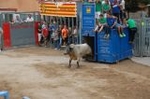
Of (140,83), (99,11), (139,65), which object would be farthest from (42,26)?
(140,83)

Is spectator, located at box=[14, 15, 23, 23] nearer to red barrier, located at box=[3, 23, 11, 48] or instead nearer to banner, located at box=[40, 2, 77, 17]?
red barrier, located at box=[3, 23, 11, 48]

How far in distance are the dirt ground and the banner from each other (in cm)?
373

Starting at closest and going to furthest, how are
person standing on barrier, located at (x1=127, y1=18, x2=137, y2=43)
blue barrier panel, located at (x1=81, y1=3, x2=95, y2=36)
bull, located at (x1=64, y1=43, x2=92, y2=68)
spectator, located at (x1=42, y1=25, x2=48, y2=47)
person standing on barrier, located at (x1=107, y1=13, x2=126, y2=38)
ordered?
bull, located at (x1=64, y1=43, x2=92, y2=68) → person standing on barrier, located at (x1=107, y1=13, x2=126, y2=38) → blue barrier panel, located at (x1=81, y1=3, x2=95, y2=36) → person standing on barrier, located at (x1=127, y1=18, x2=137, y2=43) → spectator, located at (x1=42, y1=25, x2=48, y2=47)

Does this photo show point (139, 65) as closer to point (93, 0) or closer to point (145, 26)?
point (145, 26)

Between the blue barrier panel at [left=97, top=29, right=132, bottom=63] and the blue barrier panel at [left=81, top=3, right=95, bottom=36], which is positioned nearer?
the blue barrier panel at [left=97, top=29, right=132, bottom=63]

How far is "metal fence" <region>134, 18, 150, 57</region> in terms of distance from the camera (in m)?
19.4

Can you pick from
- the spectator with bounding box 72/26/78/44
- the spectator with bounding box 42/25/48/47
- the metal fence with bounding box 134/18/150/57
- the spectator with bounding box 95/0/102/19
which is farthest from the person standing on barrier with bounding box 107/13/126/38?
the spectator with bounding box 42/25/48/47

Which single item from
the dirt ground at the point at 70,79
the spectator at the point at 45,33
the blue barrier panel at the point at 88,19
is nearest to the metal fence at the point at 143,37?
the dirt ground at the point at 70,79

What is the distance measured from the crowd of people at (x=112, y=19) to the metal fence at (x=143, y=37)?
0.36m

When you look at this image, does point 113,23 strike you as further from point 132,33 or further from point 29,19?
point 29,19

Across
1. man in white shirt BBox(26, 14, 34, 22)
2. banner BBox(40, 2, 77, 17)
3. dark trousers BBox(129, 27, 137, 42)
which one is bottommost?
dark trousers BBox(129, 27, 137, 42)

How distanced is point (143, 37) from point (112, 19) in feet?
7.56

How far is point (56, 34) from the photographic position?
2427 cm

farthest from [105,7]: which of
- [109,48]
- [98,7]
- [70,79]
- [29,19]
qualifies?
[29,19]
